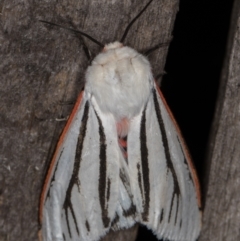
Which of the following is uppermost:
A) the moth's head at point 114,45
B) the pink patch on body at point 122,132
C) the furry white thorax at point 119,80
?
the moth's head at point 114,45

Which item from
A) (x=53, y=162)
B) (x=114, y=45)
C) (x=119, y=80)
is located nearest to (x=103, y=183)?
(x=53, y=162)

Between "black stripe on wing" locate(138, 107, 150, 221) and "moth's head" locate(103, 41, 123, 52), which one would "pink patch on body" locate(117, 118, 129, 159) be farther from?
"moth's head" locate(103, 41, 123, 52)

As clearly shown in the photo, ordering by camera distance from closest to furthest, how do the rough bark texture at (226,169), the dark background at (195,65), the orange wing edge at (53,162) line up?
1. the orange wing edge at (53,162)
2. the rough bark texture at (226,169)
3. the dark background at (195,65)

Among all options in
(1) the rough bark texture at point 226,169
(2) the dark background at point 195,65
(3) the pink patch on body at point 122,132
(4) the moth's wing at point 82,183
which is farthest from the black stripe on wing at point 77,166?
(2) the dark background at point 195,65

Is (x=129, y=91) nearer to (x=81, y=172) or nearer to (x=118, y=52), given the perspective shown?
(x=118, y=52)

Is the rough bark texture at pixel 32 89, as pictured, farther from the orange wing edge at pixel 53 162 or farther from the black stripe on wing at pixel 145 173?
the black stripe on wing at pixel 145 173
